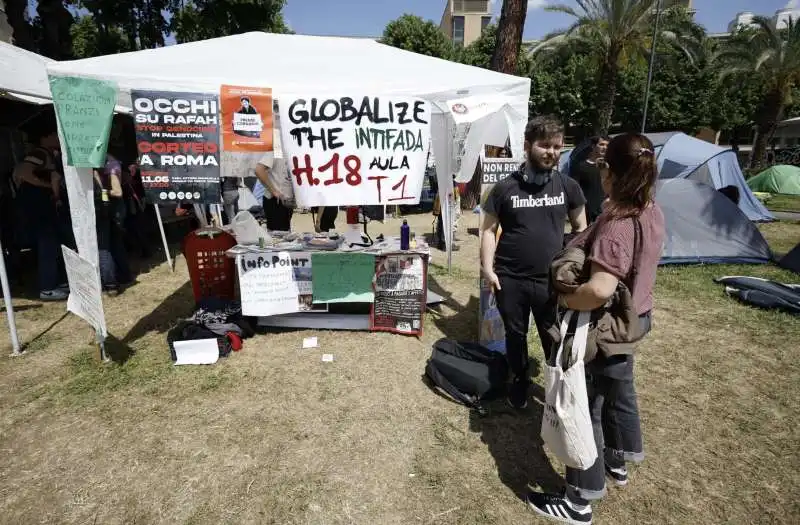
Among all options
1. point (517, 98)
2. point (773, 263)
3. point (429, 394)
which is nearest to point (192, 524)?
point (429, 394)

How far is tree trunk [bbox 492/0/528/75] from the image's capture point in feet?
25.1

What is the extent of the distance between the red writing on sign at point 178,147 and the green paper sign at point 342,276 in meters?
1.27

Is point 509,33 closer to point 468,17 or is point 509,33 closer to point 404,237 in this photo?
point 404,237

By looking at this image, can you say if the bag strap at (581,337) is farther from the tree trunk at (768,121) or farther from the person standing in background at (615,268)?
the tree trunk at (768,121)

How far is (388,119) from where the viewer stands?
3.79m

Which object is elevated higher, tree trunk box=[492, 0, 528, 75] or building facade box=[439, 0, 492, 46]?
building facade box=[439, 0, 492, 46]

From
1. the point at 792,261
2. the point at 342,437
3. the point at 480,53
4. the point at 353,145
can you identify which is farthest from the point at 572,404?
the point at 480,53

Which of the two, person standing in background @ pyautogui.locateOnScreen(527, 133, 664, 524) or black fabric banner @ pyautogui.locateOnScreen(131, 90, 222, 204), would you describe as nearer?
person standing in background @ pyautogui.locateOnScreen(527, 133, 664, 524)

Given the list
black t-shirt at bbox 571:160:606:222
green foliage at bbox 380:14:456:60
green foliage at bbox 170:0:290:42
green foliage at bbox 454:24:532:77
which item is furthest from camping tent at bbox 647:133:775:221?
green foliage at bbox 454:24:532:77

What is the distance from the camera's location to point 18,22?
9.85 meters

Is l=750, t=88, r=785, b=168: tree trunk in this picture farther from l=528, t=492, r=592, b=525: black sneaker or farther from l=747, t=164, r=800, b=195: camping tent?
l=528, t=492, r=592, b=525: black sneaker

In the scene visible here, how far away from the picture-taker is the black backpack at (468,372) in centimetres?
314

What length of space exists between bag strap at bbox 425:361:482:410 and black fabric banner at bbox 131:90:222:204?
2270mm

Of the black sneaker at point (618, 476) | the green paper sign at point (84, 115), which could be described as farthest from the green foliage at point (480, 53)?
the black sneaker at point (618, 476)
